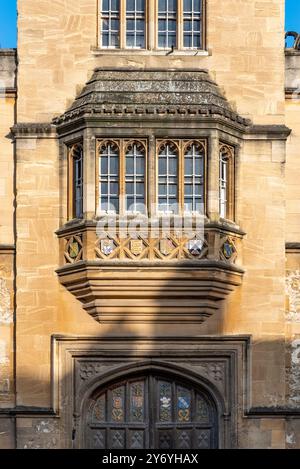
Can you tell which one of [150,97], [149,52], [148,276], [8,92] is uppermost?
[149,52]

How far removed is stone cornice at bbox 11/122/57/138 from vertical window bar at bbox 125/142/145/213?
5.01 ft

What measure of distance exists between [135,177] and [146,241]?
1.21 metres

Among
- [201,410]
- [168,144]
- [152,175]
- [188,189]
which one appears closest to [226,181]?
[188,189]

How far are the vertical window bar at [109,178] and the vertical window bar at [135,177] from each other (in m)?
0.20

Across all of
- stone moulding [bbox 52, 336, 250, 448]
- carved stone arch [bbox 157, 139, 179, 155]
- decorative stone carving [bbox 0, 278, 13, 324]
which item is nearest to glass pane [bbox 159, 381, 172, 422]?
stone moulding [bbox 52, 336, 250, 448]

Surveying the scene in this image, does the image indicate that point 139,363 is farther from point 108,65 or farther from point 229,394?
point 108,65

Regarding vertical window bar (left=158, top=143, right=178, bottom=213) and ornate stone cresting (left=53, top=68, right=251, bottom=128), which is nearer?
ornate stone cresting (left=53, top=68, right=251, bottom=128)

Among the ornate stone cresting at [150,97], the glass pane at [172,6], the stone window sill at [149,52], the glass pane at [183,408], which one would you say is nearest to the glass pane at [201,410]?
the glass pane at [183,408]

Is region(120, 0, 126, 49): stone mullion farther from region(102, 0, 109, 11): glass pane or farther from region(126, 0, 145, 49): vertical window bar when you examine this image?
region(102, 0, 109, 11): glass pane

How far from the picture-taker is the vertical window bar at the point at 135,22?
29641 mm

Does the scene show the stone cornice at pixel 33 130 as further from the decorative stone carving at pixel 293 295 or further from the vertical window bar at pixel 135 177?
the decorative stone carving at pixel 293 295

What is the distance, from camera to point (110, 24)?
2967cm

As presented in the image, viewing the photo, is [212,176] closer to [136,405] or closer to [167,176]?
[167,176]

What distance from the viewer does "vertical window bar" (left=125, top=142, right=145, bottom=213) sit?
94.1ft
